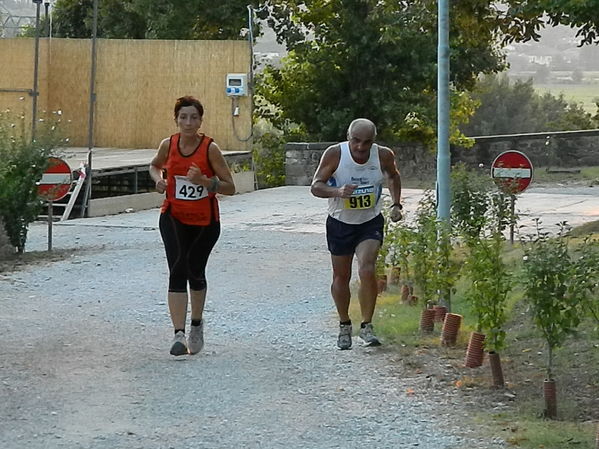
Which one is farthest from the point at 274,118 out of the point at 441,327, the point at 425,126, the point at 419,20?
the point at 441,327

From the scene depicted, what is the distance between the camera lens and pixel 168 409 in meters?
7.93

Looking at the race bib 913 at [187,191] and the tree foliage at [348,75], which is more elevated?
the tree foliage at [348,75]

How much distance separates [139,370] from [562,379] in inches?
110

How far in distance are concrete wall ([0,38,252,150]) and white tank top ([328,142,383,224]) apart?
744 inches

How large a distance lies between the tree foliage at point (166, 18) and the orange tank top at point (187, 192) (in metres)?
24.0

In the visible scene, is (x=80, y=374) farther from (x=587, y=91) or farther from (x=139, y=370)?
(x=587, y=91)

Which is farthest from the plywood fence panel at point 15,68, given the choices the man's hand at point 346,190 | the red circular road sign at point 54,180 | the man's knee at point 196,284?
the man's hand at point 346,190

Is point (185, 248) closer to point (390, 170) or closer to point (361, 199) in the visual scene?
point (361, 199)

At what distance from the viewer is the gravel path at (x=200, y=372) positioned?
24.1 feet

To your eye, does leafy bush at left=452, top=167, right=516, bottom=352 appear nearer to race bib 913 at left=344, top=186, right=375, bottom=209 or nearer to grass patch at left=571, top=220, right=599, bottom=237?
race bib 913 at left=344, top=186, right=375, bottom=209

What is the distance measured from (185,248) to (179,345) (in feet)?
2.27

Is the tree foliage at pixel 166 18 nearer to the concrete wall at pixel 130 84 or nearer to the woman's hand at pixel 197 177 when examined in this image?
the concrete wall at pixel 130 84

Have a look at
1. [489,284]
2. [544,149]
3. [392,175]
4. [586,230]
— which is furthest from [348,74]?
[489,284]

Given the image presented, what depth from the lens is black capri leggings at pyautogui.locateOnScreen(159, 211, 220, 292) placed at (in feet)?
31.6
